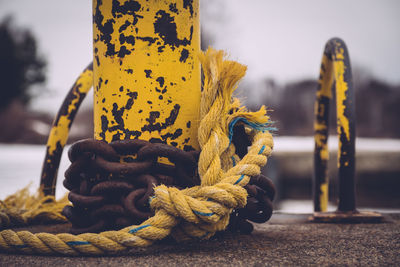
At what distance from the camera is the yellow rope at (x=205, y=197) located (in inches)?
51.6

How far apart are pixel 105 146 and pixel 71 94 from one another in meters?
0.98

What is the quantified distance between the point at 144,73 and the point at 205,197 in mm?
528

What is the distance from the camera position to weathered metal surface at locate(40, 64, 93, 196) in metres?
2.22

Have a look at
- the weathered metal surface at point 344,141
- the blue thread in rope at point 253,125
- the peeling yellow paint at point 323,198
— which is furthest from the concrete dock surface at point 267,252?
the peeling yellow paint at point 323,198

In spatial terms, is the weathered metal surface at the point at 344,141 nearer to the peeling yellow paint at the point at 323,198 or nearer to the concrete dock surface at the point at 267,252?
the concrete dock surface at the point at 267,252

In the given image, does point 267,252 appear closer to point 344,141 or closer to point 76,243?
point 76,243

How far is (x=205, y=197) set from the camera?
52.5 inches

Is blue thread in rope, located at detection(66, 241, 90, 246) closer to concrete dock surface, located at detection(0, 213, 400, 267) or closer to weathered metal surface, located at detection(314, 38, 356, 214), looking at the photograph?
concrete dock surface, located at detection(0, 213, 400, 267)

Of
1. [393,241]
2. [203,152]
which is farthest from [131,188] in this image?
[393,241]

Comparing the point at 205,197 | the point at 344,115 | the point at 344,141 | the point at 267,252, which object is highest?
the point at 344,115

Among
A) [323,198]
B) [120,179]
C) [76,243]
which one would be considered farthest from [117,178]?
[323,198]

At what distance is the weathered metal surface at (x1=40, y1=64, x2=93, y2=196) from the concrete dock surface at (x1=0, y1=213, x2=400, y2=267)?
1.72 ft

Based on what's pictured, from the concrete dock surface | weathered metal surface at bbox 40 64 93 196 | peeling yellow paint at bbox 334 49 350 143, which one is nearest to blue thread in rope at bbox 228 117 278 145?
the concrete dock surface

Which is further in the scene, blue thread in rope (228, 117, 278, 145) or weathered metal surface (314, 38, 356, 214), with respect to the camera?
weathered metal surface (314, 38, 356, 214)
